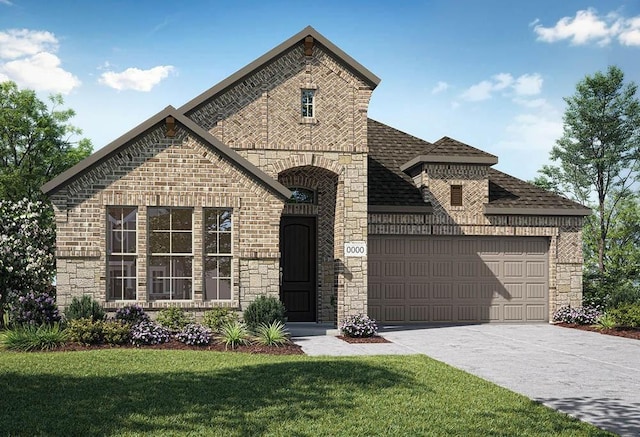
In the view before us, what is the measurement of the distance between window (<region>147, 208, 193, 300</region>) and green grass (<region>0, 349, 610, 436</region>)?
3.69m

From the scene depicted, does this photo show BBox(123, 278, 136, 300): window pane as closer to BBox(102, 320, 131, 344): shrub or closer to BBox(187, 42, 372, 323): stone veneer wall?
BBox(102, 320, 131, 344): shrub

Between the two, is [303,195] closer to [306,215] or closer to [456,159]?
[306,215]

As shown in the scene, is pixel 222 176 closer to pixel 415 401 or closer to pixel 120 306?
pixel 120 306

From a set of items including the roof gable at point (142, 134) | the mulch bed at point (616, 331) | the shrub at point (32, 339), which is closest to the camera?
the shrub at point (32, 339)

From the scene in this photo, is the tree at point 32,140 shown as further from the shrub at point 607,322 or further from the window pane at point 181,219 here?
the shrub at point 607,322

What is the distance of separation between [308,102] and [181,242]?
486cm

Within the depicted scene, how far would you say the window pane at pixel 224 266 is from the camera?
16047mm

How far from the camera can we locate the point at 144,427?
303 inches

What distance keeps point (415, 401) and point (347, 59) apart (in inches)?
416

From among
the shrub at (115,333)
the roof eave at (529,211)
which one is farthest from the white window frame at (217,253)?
the roof eave at (529,211)

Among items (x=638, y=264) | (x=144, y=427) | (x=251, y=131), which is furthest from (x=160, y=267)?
(x=638, y=264)

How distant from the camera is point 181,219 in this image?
16.0 m

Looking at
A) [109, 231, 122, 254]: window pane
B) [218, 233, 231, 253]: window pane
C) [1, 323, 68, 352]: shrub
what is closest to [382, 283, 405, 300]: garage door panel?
[218, 233, 231, 253]: window pane

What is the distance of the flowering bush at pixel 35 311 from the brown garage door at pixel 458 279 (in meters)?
8.64
